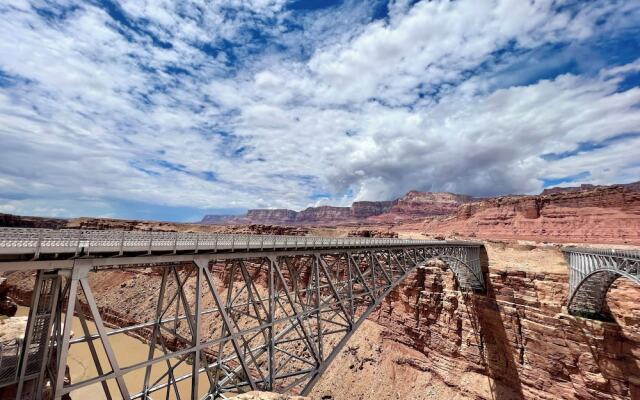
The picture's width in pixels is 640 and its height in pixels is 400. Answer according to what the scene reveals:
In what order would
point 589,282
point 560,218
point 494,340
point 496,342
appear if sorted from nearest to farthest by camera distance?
point 589,282
point 496,342
point 494,340
point 560,218

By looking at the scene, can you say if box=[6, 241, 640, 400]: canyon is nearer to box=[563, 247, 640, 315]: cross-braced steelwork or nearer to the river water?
box=[563, 247, 640, 315]: cross-braced steelwork

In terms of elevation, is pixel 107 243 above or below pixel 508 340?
above

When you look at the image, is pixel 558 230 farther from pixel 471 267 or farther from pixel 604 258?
pixel 604 258

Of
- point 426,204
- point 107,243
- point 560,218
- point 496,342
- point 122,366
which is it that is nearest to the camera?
point 107,243

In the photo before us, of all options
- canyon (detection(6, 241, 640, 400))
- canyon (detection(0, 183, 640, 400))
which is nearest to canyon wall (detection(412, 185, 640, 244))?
canyon (detection(0, 183, 640, 400))

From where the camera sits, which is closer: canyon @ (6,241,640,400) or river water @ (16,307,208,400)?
canyon @ (6,241,640,400)

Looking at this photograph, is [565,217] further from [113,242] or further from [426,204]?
[426,204]

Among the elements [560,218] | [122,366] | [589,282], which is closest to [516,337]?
[589,282]

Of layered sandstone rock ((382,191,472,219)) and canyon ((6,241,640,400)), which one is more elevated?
layered sandstone rock ((382,191,472,219))

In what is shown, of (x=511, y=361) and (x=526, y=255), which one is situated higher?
(x=526, y=255)

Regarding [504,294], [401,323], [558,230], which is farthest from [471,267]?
[558,230]

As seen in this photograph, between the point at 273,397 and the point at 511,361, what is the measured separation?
3124 centimetres

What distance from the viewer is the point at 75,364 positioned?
36.3 m

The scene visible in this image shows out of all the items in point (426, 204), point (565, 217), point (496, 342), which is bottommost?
point (496, 342)
